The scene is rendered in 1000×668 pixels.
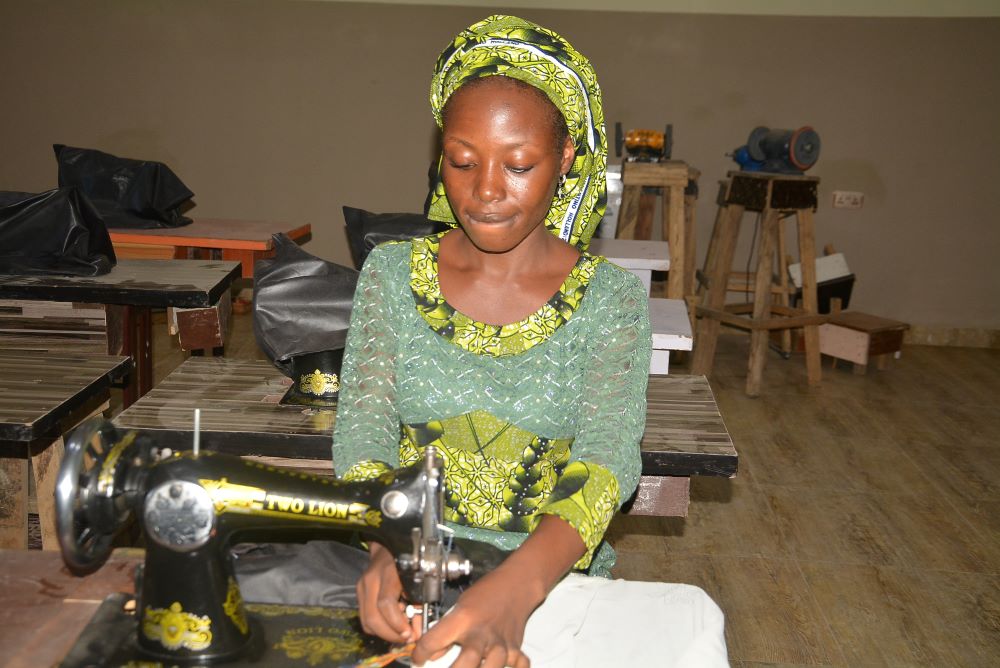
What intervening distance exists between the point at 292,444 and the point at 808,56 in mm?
5072

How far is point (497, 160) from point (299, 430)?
0.92 meters

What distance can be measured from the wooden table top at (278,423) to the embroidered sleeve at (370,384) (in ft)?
1.80

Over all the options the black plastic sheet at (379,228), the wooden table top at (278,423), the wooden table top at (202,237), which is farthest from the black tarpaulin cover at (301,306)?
the wooden table top at (202,237)

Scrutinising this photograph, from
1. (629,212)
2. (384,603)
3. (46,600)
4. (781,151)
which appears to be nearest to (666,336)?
(384,603)

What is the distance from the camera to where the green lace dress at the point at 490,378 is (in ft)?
4.98

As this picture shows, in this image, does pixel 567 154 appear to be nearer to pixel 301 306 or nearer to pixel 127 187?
pixel 301 306

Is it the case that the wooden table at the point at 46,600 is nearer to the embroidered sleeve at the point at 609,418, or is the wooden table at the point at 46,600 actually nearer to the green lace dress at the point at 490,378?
the green lace dress at the point at 490,378

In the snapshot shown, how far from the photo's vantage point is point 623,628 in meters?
1.19

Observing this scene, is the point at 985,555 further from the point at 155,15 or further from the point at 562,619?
the point at 155,15

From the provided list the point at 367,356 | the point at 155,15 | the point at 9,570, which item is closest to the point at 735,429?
the point at 367,356

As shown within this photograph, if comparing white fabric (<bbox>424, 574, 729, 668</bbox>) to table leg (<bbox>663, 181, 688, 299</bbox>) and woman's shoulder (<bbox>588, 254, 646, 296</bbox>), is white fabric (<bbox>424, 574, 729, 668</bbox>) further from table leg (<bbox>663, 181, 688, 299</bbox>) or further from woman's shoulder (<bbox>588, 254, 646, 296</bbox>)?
table leg (<bbox>663, 181, 688, 299</bbox>)

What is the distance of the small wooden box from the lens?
546cm

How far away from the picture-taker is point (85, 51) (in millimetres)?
6270

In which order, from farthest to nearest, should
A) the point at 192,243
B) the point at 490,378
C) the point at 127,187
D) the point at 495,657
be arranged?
the point at 127,187, the point at 192,243, the point at 490,378, the point at 495,657
